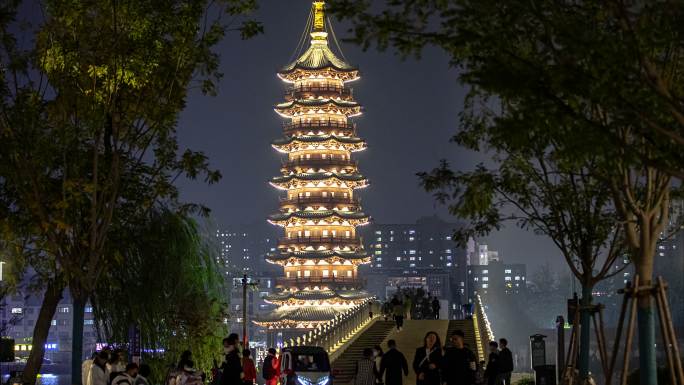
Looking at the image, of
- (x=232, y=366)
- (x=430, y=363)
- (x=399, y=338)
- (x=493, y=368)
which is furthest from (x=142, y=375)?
(x=399, y=338)

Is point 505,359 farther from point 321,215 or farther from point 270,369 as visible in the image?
point 321,215

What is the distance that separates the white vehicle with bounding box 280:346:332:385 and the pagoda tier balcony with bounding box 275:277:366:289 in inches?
2542

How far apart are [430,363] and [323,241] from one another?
73.5 meters

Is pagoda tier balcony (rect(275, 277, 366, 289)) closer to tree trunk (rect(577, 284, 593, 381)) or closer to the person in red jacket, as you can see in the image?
the person in red jacket

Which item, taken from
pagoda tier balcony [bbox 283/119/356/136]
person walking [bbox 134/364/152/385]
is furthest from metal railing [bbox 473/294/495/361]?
pagoda tier balcony [bbox 283/119/356/136]

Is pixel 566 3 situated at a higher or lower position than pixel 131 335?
higher

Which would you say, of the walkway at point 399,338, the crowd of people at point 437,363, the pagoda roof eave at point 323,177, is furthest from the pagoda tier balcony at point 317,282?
the crowd of people at point 437,363

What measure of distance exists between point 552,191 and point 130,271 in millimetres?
10554

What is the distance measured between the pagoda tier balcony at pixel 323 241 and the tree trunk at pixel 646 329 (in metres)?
75.7

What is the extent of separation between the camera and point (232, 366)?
21.1 m

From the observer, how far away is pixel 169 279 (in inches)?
1106

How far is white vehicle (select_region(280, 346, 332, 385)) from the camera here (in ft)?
86.2

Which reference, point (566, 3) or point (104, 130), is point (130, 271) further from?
point (566, 3)

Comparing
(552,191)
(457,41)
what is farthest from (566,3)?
(552,191)
